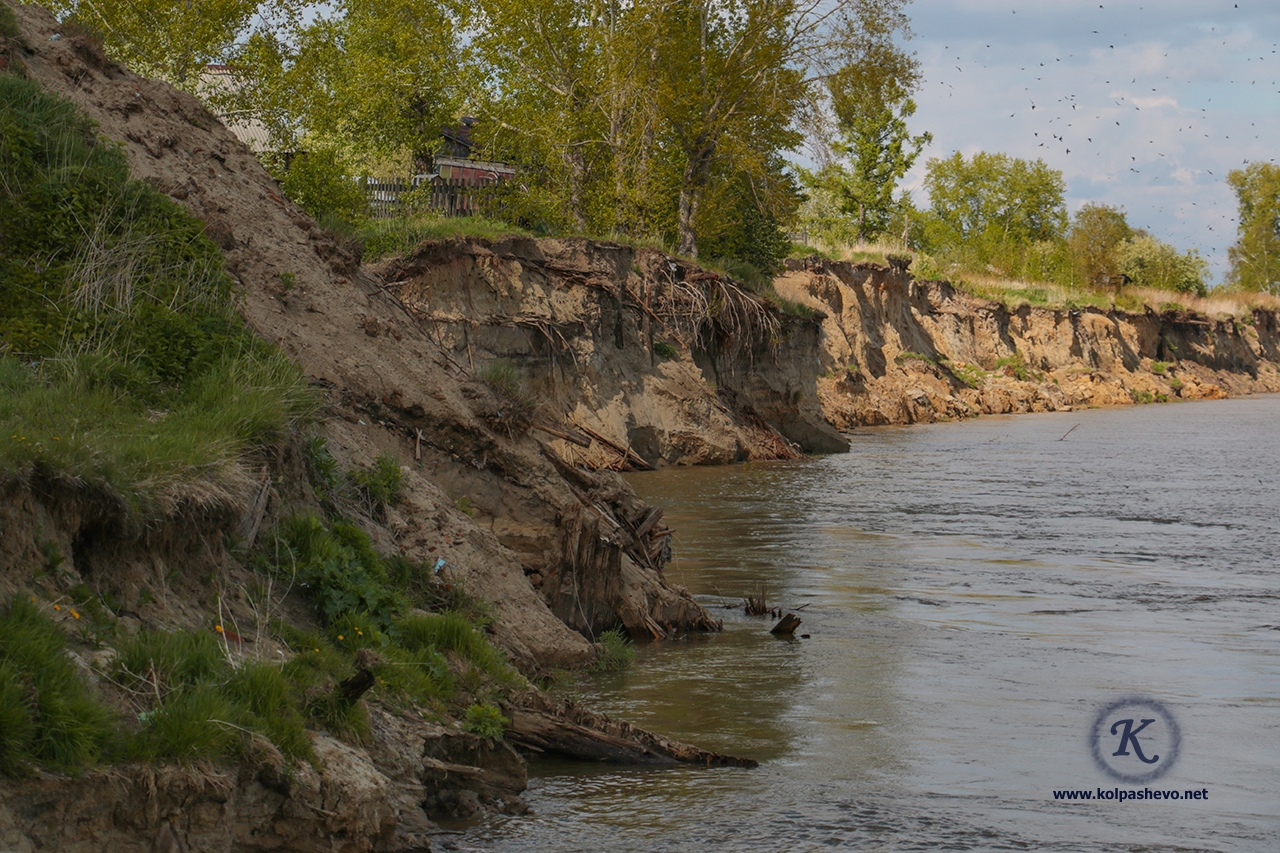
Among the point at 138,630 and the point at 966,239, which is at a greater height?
the point at 966,239

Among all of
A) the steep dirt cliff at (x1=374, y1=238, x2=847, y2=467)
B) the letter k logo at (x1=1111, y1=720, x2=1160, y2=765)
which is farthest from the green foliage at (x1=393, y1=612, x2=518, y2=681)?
the steep dirt cliff at (x1=374, y1=238, x2=847, y2=467)

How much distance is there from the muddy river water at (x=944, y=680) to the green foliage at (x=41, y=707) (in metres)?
1.78

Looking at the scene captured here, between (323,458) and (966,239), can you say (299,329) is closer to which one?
(323,458)

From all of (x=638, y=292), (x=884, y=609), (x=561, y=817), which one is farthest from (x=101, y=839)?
(x=638, y=292)

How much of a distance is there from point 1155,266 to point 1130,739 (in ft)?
252

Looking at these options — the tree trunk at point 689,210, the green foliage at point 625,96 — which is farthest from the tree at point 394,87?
the tree trunk at point 689,210

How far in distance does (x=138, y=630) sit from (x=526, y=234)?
60.8 ft

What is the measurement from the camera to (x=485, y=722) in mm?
6188

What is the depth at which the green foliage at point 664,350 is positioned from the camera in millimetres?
25344

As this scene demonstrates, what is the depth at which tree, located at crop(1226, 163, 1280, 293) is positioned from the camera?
311ft

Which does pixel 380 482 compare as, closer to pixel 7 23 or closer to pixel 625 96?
pixel 7 23

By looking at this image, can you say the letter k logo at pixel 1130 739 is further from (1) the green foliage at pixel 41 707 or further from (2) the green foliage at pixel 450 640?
(1) the green foliage at pixel 41 707

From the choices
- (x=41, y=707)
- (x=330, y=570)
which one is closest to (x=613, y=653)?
(x=330, y=570)

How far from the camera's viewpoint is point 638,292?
25625 mm
